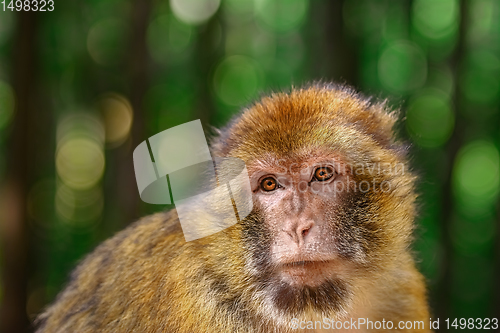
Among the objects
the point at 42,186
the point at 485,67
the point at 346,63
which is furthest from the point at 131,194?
the point at 485,67

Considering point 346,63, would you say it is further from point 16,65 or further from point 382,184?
point 16,65

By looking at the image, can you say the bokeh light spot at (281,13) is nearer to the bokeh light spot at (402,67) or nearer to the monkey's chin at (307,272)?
the bokeh light spot at (402,67)

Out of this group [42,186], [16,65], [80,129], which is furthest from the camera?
[80,129]

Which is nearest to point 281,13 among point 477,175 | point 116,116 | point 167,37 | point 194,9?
point 194,9

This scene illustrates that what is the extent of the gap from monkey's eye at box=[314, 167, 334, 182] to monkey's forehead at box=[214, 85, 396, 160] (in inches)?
3.9

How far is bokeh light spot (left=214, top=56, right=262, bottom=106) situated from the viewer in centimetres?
443

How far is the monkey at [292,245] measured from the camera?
1.72 meters

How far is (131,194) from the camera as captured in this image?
4176 mm

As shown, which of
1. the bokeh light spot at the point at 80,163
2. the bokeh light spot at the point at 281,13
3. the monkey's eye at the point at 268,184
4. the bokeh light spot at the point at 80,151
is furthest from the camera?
the bokeh light spot at the point at 80,163

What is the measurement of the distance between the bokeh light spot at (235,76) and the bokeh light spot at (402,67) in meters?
1.29

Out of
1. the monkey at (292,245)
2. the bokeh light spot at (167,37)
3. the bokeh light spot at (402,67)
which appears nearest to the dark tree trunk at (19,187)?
the bokeh light spot at (167,37)

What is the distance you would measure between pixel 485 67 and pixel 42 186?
4309mm

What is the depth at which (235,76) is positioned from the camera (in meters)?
4.46

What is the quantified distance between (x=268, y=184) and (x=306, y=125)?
0.32 m
